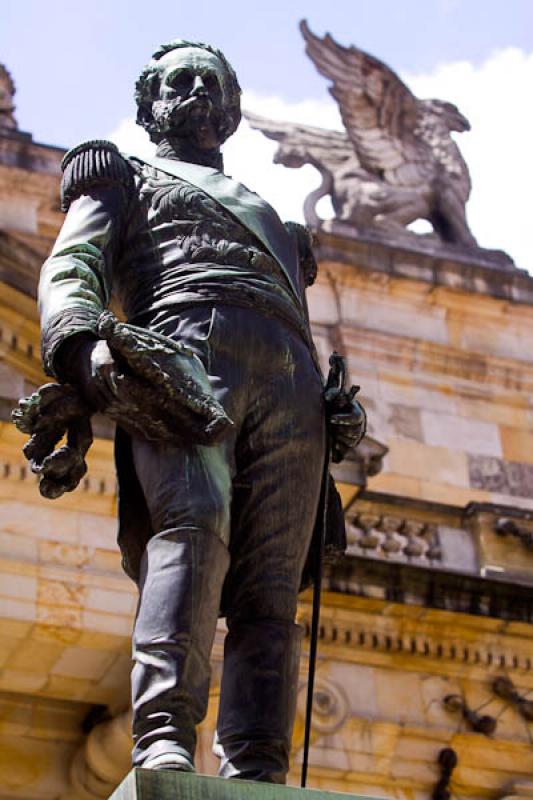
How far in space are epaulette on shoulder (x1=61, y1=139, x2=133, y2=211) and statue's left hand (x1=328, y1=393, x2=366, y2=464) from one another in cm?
87

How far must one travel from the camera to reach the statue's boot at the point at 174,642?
432 cm

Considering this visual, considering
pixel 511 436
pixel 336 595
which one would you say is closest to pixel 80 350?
pixel 336 595

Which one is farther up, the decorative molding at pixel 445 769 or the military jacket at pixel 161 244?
the decorative molding at pixel 445 769

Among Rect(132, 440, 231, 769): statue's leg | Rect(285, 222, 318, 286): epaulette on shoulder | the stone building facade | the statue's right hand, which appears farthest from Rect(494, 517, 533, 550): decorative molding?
the statue's right hand

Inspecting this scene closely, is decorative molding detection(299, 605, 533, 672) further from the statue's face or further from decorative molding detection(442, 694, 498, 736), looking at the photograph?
the statue's face

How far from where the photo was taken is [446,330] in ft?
63.8

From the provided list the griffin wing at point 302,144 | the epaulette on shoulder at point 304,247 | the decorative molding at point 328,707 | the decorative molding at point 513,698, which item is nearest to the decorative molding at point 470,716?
the decorative molding at point 513,698

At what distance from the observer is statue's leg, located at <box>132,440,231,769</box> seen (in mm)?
4336

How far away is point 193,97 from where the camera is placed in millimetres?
5453

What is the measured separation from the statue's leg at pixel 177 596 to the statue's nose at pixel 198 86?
123 cm

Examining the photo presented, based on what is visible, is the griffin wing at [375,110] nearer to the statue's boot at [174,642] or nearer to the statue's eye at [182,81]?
the statue's eye at [182,81]

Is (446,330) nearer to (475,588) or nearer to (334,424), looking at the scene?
(475,588)

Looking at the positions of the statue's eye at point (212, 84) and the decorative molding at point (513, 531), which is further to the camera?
the decorative molding at point (513, 531)

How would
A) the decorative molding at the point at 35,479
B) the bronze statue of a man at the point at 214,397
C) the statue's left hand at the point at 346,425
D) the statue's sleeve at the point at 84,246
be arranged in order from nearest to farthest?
1. the bronze statue of a man at the point at 214,397
2. the statue's sleeve at the point at 84,246
3. the statue's left hand at the point at 346,425
4. the decorative molding at the point at 35,479
